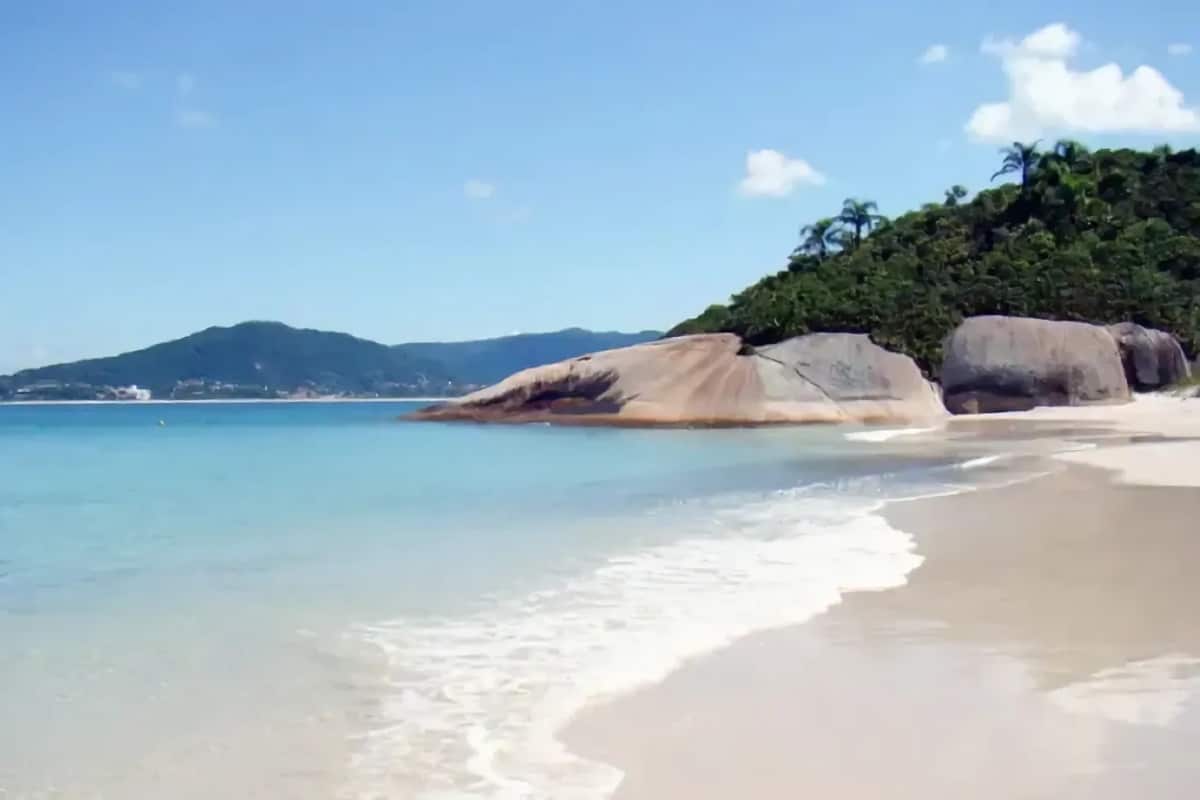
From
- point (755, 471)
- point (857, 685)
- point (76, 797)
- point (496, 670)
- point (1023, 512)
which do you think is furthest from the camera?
point (755, 471)

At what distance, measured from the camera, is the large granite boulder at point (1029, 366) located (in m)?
41.7

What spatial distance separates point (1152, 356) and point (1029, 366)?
17.5ft

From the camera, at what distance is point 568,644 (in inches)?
287

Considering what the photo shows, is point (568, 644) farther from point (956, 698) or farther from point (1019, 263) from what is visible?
point (1019, 263)

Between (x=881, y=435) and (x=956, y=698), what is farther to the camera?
(x=881, y=435)

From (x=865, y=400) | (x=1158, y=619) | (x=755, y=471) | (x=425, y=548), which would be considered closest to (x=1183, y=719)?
(x=1158, y=619)

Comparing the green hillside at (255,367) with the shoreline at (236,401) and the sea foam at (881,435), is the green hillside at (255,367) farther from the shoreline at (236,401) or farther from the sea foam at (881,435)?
the sea foam at (881,435)

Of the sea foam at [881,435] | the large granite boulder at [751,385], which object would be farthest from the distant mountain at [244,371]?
the sea foam at [881,435]

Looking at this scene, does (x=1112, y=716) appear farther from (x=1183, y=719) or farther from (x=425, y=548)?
(x=425, y=548)

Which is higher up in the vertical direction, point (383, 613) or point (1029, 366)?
point (1029, 366)

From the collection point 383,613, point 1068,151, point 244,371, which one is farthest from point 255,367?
point 383,613

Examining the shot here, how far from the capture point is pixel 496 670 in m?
6.68

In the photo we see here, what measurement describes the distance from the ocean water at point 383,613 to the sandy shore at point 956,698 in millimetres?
415

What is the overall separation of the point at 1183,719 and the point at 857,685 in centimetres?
155
